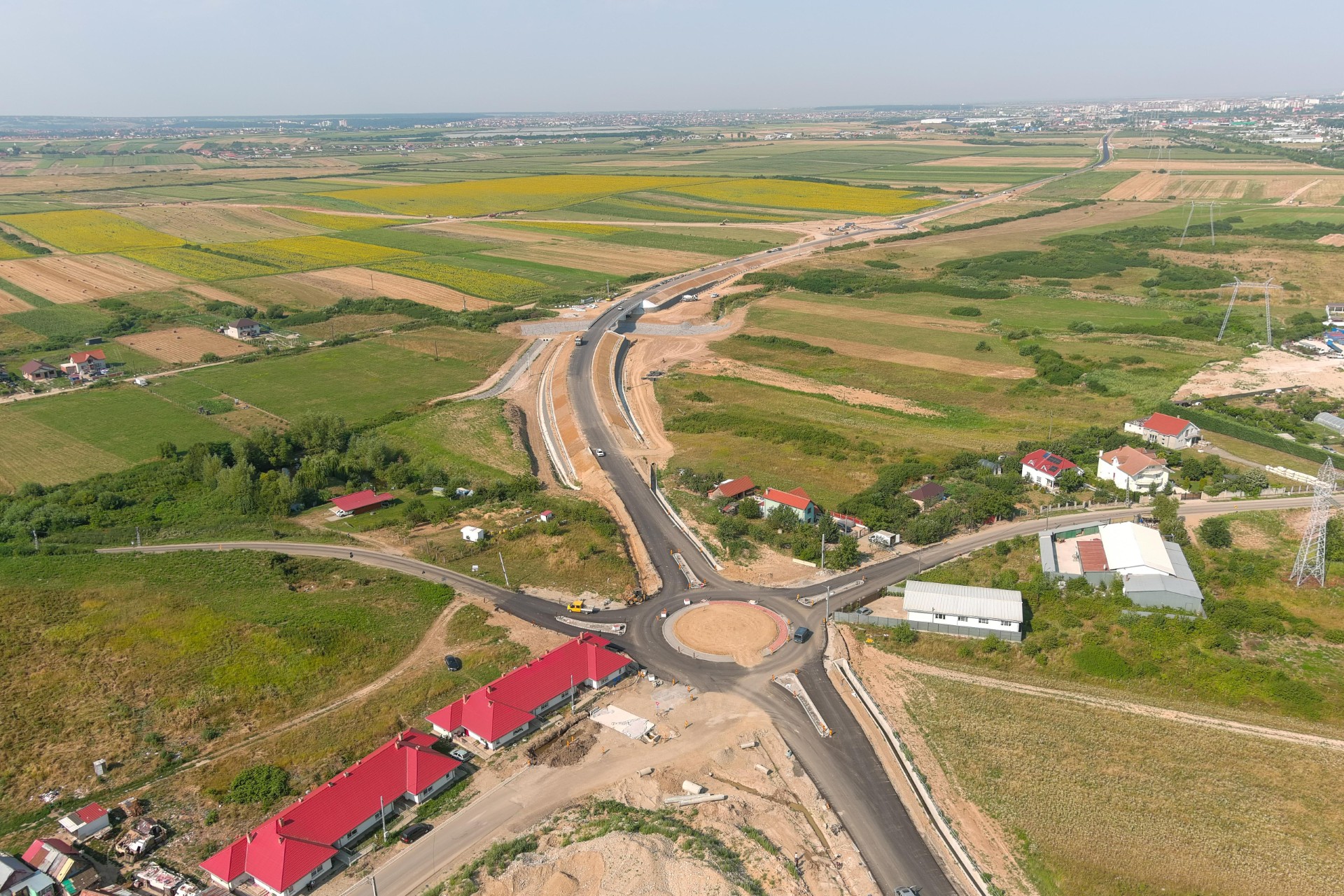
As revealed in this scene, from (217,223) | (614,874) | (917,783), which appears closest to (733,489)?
(917,783)

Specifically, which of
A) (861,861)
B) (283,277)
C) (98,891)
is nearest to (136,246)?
(283,277)

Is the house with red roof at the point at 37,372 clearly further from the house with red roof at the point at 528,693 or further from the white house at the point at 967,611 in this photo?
the white house at the point at 967,611

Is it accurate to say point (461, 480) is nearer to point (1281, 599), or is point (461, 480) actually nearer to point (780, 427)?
point (780, 427)

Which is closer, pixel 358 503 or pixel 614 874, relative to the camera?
pixel 614 874

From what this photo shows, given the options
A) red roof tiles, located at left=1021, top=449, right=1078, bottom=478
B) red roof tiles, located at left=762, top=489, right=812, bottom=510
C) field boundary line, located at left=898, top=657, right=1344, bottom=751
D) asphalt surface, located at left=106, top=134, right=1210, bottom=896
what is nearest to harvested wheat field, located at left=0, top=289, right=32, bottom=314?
asphalt surface, located at left=106, top=134, right=1210, bottom=896

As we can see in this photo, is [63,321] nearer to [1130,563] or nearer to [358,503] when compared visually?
[358,503]

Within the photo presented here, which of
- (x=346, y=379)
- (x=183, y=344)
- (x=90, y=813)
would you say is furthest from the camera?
(x=183, y=344)

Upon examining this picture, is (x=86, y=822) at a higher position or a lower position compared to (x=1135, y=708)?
higher

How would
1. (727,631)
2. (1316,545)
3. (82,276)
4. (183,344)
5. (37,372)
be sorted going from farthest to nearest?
1. (82,276)
2. (183,344)
3. (37,372)
4. (1316,545)
5. (727,631)
